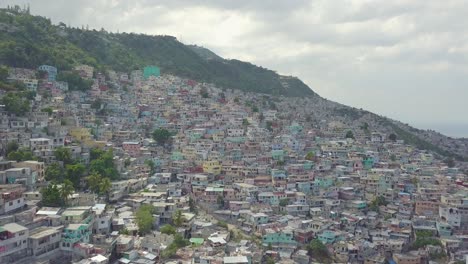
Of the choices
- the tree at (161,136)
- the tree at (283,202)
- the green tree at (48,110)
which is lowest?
the tree at (283,202)

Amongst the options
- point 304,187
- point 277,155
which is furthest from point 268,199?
point 277,155

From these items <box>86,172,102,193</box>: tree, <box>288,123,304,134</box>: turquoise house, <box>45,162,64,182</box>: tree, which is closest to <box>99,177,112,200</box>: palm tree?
<box>86,172,102,193</box>: tree

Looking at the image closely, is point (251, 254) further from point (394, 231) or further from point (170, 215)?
point (394, 231)

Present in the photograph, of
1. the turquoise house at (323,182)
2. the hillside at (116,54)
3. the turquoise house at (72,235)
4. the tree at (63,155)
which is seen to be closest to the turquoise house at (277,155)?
the turquoise house at (323,182)

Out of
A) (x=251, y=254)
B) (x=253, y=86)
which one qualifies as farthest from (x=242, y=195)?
(x=253, y=86)

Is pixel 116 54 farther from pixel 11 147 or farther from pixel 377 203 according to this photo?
pixel 377 203

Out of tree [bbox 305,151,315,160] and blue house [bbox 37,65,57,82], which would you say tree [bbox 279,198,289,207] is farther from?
blue house [bbox 37,65,57,82]

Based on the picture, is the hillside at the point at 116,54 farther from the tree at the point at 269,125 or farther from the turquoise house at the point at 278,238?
the turquoise house at the point at 278,238
